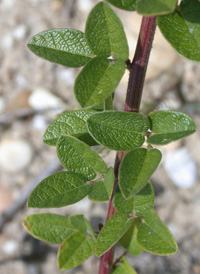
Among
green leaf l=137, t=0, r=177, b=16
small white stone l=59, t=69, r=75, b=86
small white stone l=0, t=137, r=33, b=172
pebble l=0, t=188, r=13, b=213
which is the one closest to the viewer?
green leaf l=137, t=0, r=177, b=16

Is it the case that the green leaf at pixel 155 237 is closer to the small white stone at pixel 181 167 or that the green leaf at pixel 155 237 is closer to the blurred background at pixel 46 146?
the blurred background at pixel 46 146

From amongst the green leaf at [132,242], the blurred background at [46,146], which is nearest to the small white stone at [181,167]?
the blurred background at [46,146]

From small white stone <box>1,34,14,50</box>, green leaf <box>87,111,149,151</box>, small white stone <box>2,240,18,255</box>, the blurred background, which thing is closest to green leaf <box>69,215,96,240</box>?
green leaf <box>87,111,149,151</box>

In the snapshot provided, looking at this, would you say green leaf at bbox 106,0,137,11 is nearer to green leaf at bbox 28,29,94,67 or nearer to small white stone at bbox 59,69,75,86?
green leaf at bbox 28,29,94,67

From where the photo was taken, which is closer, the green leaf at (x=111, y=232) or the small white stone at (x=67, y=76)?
the green leaf at (x=111, y=232)

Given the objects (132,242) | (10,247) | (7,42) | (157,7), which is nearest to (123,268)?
(132,242)

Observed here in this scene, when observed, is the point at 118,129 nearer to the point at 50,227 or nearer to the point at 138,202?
the point at 138,202
